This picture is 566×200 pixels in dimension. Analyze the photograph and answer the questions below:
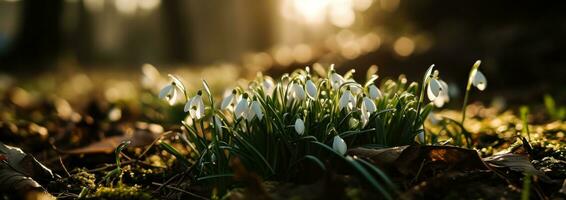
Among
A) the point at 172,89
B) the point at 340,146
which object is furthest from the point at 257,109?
the point at 172,89

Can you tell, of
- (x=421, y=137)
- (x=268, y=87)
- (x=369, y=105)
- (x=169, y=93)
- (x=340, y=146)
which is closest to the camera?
(x=340, y=146)

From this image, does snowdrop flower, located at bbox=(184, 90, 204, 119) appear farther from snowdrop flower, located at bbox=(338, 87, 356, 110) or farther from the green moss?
snowdrop flower, located at bbox=(338, 87, 356, 110)

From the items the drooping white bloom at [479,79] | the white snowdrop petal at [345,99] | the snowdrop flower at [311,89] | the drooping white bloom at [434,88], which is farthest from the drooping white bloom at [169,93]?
the drooping white bloom at [479,79]

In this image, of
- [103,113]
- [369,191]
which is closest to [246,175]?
[369,191]

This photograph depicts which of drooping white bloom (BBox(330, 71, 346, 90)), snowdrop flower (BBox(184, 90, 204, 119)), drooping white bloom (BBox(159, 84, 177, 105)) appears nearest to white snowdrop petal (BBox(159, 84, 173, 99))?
drooping white bloom (BBox(159, 84, 177, 105))

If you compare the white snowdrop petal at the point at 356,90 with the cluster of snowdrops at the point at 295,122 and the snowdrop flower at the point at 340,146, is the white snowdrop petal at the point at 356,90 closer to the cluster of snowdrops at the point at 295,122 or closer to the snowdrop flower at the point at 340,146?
the cluster of snowdrops at the point at 295,122

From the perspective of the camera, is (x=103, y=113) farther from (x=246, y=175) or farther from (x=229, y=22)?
(x=229, y=22)

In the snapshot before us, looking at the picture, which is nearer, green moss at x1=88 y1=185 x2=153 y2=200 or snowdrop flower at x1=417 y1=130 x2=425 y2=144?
green moss at x1=88 y1=185 x2=153 y2=200

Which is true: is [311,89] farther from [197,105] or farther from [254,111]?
[197,105]
